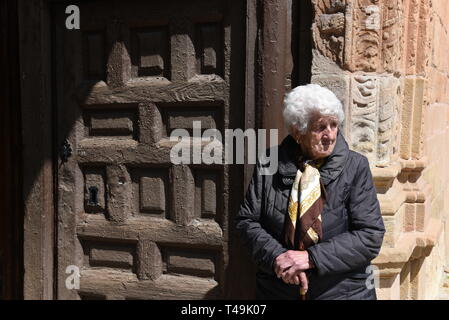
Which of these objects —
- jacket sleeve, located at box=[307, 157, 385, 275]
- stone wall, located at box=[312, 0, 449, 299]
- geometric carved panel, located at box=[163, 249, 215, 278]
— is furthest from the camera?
geometric carved panel, located at box=[163, 249, 215, 278]

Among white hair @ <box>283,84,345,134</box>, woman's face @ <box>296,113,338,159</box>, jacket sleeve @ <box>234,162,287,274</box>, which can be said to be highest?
white hair @ <box>283,84,345,134</box>

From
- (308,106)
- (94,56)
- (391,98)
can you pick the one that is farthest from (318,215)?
(94,56)

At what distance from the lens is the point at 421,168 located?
296cm

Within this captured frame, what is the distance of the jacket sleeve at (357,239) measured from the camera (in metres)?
1.99

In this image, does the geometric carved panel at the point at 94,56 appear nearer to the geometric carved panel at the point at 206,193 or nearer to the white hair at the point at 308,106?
the geometric carved panel at the point at 206,193

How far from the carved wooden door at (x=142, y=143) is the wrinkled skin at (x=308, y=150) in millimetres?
821

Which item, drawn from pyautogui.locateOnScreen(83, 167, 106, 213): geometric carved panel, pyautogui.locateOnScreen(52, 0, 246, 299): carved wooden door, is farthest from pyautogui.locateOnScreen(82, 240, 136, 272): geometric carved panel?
pyautogui.locateOnScreen(83, 167, 106, 213): geometric carved panel

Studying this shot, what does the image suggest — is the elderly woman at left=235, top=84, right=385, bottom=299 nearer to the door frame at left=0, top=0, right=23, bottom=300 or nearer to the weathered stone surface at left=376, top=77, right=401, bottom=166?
the weathered stone surface at left=376, top=77, right=401, bottom=166

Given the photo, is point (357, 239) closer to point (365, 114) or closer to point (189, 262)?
point (365, 114)

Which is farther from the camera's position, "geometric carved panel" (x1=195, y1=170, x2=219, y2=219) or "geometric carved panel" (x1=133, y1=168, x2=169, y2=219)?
"geometric carved panel" (x1=133, y1=168, x2=169, y2=219)

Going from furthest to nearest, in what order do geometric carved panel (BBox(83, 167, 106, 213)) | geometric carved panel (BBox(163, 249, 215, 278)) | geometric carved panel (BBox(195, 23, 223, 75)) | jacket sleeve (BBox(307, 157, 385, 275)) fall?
geometric carved panel (BBox(83, 167, 106, 213)) < geometric carved panel (BBox(163, 249, 215, 278)) < geometric carved panel (BBox(195, 23, 223, 75)) < jacket sleeve (BBox(307, 157, 385, 275))

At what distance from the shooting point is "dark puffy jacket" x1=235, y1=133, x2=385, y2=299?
2.01m

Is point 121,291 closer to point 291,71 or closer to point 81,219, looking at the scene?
point 81,219

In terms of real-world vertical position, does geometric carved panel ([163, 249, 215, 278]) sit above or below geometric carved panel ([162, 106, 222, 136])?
below
